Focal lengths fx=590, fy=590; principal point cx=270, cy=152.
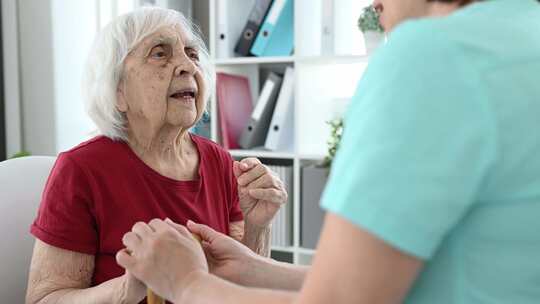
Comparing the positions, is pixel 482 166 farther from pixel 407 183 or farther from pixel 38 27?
pixel 38 27

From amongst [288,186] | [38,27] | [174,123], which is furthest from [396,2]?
[38,27]

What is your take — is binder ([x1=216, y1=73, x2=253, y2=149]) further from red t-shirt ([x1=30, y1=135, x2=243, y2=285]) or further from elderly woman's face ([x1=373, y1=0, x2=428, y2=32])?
elderly woman's face ([x1=373, y1=0, x2=428, y2=32])

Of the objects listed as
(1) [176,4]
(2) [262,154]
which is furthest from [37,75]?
(2) [262,154]

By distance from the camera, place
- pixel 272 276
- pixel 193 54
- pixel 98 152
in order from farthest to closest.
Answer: pixel 193 54
pixel 98 152
pixel 272 276

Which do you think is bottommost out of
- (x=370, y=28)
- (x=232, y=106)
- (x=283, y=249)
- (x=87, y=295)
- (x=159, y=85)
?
(x=283, y=249)

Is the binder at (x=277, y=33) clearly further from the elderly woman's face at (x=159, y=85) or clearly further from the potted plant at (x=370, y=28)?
the elderly woman's face at (x=159, y=85)

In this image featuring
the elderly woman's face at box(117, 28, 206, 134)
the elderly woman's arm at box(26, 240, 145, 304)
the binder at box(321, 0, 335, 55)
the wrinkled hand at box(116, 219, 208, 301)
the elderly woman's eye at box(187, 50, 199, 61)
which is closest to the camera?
the wrinkled hand at box(116, 219, 208, 301)

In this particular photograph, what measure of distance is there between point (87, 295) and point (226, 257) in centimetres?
37

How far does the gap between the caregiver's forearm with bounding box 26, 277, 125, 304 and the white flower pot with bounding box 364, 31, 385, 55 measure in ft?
5.15

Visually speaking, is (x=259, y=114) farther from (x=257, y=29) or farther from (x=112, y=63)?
(x=112, y=63)

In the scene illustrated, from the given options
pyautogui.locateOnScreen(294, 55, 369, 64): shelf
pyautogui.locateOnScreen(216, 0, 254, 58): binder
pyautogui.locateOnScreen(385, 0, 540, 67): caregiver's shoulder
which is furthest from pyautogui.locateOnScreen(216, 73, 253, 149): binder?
pyautogui.locateOnScreen(385, 0, 540, 67): caregiver's shoulder

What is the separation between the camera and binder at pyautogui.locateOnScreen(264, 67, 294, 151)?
104 inches

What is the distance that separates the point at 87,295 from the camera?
1278 millimetres

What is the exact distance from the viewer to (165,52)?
5.08 ft
